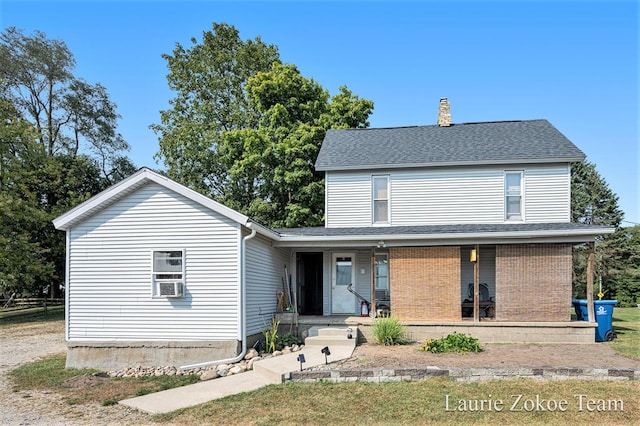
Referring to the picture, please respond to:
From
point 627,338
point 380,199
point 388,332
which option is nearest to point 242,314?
point 388,332

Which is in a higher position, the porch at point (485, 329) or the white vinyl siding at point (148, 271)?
the white vinyl siding at point (148, 271)

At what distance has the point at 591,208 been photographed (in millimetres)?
35406

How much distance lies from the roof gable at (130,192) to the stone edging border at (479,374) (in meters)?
4.39

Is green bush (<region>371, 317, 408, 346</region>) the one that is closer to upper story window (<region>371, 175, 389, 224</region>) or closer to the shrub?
the shrub

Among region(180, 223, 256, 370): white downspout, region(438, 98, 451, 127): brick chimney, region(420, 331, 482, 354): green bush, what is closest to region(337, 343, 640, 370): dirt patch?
region(420, 331, 482, 354): green bush

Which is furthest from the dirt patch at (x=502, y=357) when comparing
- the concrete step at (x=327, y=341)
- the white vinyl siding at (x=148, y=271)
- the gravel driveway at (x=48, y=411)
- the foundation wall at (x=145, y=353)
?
the gravel driveway at (x=48, y=411)

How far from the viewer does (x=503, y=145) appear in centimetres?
1670

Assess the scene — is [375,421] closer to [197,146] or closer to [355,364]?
[355,364]

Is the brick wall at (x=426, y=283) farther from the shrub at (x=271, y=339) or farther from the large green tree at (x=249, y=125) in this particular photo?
the large green tree at (x=249, y=125)

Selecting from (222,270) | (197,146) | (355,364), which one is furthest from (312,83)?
(355,364)

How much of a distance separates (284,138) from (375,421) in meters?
19.0

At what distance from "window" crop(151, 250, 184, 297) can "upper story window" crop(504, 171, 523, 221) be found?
Answer: 10.3 m

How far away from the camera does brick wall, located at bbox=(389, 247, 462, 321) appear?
13711 mm

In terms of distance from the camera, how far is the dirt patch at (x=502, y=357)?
9773 millimetres
